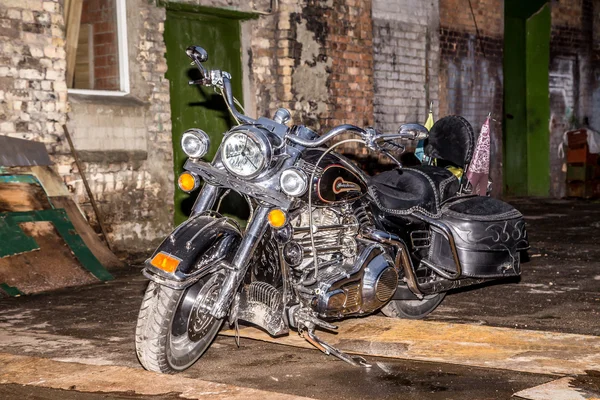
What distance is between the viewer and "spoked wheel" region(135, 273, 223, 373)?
4371 millimetres

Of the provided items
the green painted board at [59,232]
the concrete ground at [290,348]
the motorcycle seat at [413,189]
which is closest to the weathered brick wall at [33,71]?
the green painted board at [59,232]

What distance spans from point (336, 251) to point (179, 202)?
5128mm

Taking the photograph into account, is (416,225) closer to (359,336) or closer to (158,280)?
(359,336)

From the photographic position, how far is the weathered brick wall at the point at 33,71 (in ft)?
27.0

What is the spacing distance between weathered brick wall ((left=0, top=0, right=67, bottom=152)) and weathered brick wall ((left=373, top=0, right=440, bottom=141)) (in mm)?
4663

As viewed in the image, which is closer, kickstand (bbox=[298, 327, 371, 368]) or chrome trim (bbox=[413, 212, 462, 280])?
kickstand (bbox=[298, 327, 371, 368])

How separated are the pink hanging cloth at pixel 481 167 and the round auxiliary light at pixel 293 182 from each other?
2483mm

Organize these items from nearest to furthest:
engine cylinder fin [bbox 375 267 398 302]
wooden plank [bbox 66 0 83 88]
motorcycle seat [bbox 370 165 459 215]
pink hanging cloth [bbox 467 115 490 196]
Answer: engine cylinder fin [bbox 375 267 398 302] → motorcycle seat [bbox 370 165 459 215] → pink hanging cloth [bbox 467 115 490 196] → wooden plank [bbox 66 0 83 88]

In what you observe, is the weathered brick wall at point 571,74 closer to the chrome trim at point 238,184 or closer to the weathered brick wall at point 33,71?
the weathered brick wall at point 33,71

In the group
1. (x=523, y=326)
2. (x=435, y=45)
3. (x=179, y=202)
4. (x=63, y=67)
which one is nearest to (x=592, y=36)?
(x=435, y=45)

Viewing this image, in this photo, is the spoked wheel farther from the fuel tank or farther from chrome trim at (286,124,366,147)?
chrome trim at (286,124,366,147)

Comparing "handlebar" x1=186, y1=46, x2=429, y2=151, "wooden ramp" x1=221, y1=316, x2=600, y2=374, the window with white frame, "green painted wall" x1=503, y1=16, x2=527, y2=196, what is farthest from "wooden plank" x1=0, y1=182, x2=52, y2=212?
"green painted wall" x1=503, y1=16, x2=527, y2=196

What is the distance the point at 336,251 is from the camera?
491 centimetres

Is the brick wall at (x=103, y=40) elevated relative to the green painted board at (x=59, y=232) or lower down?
elevated
